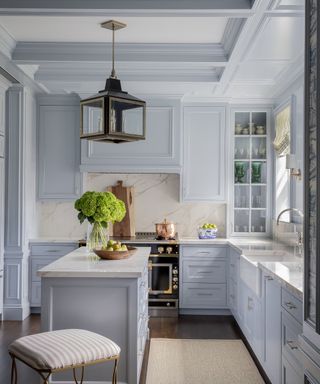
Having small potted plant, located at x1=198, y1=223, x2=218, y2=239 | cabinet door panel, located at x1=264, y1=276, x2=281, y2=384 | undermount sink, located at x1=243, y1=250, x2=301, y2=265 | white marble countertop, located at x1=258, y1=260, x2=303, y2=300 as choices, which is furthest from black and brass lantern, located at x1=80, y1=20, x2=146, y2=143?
small potted plant, located at x1=198, y1=223, x2=218, y2=239

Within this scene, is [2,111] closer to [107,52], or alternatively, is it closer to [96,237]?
[107,52]

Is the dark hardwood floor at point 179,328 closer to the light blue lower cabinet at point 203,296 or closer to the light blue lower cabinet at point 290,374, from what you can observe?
the light blue lower cabinet at point 203,296

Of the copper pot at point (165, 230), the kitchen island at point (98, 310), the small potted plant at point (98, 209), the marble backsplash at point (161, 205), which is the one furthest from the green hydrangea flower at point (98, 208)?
the marble backsplash at point (161, 205)

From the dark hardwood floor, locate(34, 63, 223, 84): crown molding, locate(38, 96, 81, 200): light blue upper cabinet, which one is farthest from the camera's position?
Result: locate(38, 96, 81, 200): light blue upper cabinet

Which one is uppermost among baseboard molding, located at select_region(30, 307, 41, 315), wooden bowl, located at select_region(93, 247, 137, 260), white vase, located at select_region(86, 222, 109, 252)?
white vase, located at select_region(86, 222, 109, 252)

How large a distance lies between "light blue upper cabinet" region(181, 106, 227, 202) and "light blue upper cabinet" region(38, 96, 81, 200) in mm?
1308

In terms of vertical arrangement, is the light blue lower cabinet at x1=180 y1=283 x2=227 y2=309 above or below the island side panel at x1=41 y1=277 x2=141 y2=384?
below

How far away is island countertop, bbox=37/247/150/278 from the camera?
3.11m

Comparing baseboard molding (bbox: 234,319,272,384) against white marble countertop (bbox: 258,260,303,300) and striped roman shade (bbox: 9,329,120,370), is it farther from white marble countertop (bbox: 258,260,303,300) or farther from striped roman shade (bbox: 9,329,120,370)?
striped roman shade (bbox: 9,329,120,370)

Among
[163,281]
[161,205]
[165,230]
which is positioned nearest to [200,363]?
[163,281]

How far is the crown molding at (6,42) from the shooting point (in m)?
4.10

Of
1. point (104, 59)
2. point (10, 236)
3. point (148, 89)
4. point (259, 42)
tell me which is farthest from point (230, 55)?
point (10, 236)

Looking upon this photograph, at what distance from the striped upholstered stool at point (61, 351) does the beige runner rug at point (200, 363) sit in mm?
1072

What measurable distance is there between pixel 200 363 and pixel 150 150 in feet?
8.60
